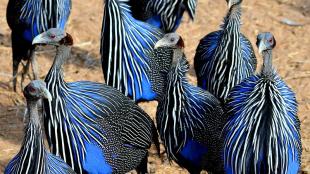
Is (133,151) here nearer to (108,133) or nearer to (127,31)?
(108,133)

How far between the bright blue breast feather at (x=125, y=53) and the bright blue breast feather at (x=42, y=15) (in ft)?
2.39

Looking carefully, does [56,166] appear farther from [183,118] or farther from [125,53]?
[125,53]

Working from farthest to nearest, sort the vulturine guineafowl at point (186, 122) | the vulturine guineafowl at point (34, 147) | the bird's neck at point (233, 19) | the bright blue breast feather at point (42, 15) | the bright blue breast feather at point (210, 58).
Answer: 1. the bright blue breast feather at point (42, 15)
2. the bright blue breast feather at point (210, 58)
3. the bird's neck at point (233, 19)
4. the vulturine guineafowl at point (186, 122)
5. the vulturine guineafowl at point (34, 147)

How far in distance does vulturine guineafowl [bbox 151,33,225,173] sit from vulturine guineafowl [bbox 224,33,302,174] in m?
0.31

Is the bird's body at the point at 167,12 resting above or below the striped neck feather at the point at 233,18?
below

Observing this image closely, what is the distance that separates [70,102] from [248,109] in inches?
45.7

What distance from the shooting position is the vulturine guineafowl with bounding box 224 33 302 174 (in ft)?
16.1

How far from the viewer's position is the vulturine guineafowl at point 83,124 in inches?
205

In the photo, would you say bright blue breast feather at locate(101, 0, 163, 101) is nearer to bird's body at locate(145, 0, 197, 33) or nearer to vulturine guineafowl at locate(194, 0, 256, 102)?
vulturine guineafowl at locate(194, 0, 256, 102)

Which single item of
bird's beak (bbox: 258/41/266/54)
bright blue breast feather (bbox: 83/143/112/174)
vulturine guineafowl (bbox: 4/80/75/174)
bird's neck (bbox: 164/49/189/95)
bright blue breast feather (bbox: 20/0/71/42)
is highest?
bird's beak (bbox: 258/41/266/54)

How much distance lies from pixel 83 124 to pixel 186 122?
0.71 metres

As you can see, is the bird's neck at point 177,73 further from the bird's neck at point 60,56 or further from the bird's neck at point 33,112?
the bird's neck at point 33,112

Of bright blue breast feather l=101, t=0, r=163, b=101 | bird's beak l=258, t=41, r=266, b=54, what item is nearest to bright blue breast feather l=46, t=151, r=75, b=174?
bright blue breast feather l=101, t=0, r=163, b=101

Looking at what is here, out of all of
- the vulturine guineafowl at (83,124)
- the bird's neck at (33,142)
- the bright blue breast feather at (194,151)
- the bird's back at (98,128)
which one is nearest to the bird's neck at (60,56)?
the vulturine guineafowl at (83,124)
